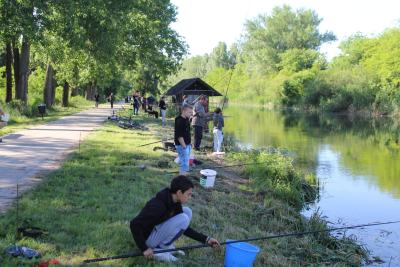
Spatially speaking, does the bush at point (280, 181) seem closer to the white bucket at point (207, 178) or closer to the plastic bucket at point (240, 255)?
the white bucket at point (207, 178)

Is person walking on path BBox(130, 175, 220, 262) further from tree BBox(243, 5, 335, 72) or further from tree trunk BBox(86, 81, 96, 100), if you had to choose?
tree BBox(243, 5, 335, 72)

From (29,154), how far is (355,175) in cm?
1178

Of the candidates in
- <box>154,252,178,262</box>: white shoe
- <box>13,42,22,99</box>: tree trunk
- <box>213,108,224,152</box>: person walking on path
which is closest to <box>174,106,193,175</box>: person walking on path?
<box>154,252,178,262</box>: white shoe

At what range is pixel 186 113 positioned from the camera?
1118 cm

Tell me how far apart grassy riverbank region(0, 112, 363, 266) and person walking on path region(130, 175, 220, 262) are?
0.28 meters

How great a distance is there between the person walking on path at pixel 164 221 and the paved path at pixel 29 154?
2733mm

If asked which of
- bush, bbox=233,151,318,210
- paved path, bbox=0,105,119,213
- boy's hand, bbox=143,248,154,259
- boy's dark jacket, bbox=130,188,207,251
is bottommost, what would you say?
bush, bbox=233,151,318,210

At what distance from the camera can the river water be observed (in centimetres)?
1124

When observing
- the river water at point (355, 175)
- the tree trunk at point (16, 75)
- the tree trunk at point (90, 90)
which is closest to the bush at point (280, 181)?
the river water at point (355, 175)

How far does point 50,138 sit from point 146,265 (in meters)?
11.8

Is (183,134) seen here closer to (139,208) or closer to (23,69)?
(139,208)

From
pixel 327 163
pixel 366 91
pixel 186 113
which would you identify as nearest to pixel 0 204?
pixel 186 113

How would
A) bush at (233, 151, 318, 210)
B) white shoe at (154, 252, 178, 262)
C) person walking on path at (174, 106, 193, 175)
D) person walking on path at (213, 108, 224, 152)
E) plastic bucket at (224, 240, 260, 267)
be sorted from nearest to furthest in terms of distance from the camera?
1. white shoe at (154, 252, 178, 262)
2. plastic bucket at (224, 240, 260, 267)
3. person walking on path at (174, 106, 193, 175)
4. bush at (233, 151, 318, 210)
5. person walking on path at (213, 108, 224, 152)

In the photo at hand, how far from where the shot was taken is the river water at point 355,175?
1124 centimetres
